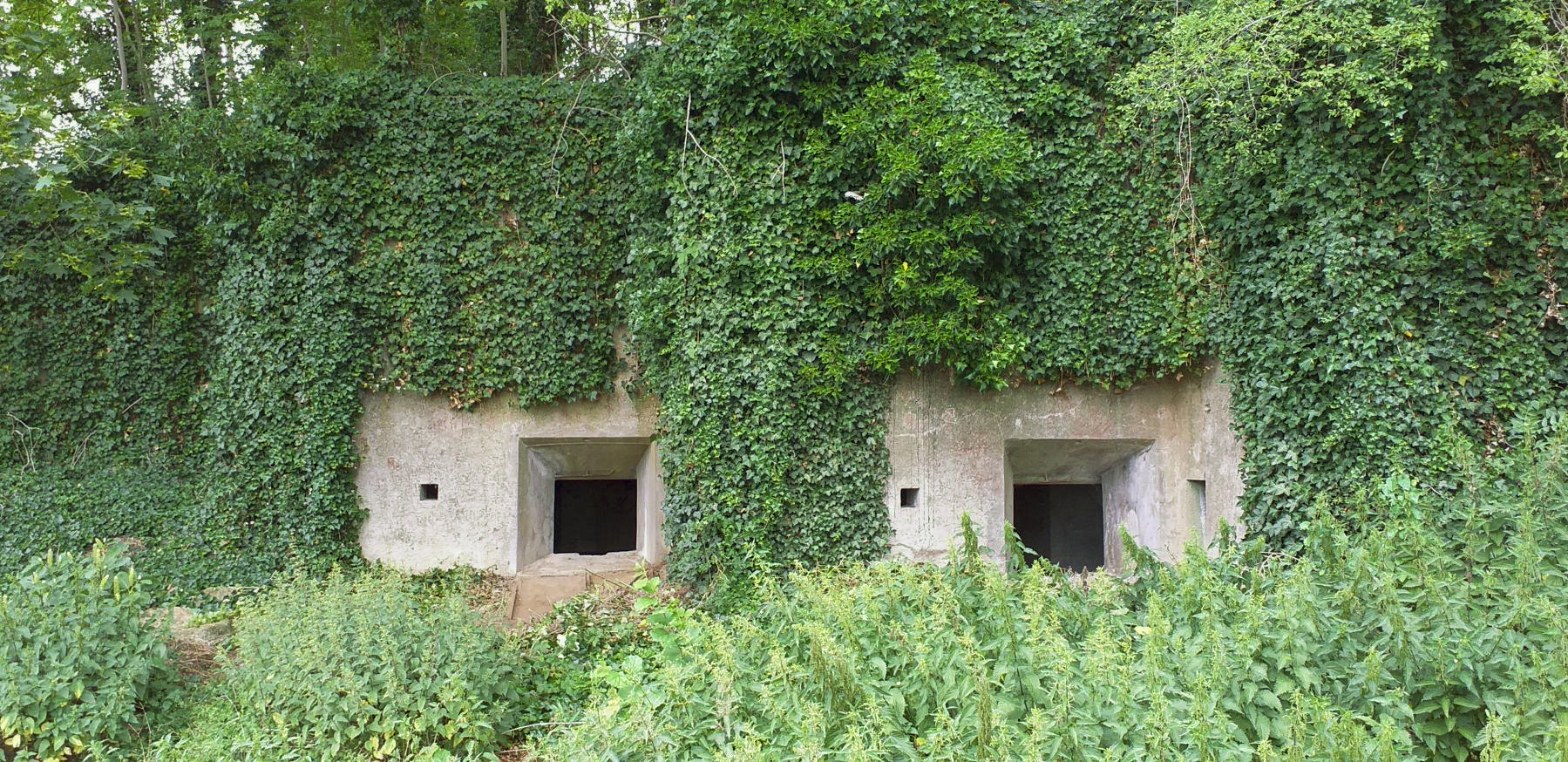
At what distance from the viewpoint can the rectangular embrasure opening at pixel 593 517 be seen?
13.0 metres

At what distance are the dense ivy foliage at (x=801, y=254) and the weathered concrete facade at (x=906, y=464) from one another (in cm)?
27

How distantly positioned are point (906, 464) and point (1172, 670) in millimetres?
4181

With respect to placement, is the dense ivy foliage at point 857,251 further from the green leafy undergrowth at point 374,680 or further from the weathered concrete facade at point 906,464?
the green leafy undergrowth at point 374,680

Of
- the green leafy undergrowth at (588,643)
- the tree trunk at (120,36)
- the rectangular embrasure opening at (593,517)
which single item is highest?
the tree trunk at (120,36)

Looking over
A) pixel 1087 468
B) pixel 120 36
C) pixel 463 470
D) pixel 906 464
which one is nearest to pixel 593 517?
pixel 463 470

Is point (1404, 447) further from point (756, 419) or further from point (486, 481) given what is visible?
point (486, 481)

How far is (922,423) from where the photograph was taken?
7.61 meters

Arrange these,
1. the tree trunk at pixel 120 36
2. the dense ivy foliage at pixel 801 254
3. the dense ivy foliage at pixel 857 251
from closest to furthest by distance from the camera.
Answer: the dense ivy foliage at pixel 801 254, the dense ivy foliage at pixel 857 251, the tree trunk at pixel 120 36

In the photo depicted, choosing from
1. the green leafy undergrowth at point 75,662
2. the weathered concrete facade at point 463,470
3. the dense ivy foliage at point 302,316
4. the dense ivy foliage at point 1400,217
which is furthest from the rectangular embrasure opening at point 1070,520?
the green leafy undergrowth at point 75,662

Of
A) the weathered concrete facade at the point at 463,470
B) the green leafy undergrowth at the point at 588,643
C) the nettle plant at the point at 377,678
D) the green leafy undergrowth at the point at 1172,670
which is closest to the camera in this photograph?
the green leafy undergrowth at the point at 1172,670

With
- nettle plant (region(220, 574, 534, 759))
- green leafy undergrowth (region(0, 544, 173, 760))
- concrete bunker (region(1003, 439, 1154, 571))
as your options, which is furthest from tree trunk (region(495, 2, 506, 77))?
concrete bunker (region(1003, 439, 1154, 571))

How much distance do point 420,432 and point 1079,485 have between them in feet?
29.8

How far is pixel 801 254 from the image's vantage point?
23.9ft

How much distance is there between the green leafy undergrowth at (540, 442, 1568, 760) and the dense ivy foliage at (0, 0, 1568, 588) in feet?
6.70
